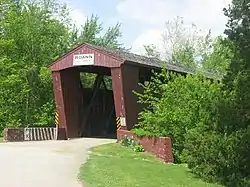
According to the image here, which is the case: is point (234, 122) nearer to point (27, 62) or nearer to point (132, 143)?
point (132, 143)

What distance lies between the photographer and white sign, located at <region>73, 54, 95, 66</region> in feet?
87.5

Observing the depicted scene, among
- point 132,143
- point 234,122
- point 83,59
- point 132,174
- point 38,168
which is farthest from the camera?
point 83,59

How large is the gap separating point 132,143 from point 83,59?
24.1ft

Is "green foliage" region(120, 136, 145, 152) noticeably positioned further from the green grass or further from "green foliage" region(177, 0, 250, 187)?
"green foliage" region(177, 0, 250, 187)

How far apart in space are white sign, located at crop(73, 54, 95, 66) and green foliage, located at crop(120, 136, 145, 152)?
5877 mm

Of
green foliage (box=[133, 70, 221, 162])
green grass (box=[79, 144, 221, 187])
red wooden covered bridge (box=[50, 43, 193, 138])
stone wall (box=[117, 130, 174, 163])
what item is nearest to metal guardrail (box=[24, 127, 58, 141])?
red wooden covered bridge (box=[50, 43, 193, 138])

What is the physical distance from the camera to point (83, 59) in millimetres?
26984

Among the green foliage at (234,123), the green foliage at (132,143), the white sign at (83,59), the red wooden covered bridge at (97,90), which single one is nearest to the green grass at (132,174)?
the green foliage at (234,123)

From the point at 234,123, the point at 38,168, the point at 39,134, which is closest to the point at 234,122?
the point at 234,123

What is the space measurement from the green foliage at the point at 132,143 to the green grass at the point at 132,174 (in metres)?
2.33

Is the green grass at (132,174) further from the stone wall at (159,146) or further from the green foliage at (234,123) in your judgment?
the green foliage at (234,123)

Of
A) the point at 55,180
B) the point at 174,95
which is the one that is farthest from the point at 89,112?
the point at 55,180

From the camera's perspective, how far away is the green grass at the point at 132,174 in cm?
1154

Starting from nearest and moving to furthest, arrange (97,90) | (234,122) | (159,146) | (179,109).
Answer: (234,122)
(159,146)
(179,109)
(97,90)
